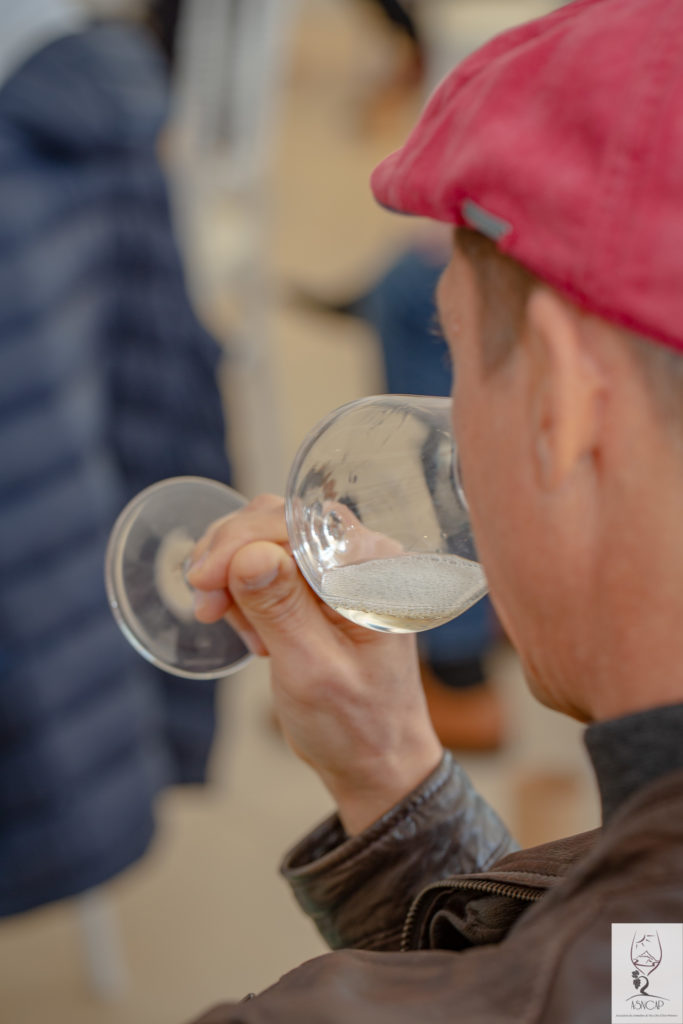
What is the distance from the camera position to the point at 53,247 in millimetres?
1154

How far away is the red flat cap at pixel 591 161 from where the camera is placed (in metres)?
0.39

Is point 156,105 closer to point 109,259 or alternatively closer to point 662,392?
point 109,259

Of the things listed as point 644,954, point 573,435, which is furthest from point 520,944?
point 573,435

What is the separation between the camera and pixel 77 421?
3.87 feet

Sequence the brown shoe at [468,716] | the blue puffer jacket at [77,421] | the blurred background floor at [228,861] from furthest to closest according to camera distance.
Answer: the brown shoe at [468,716] → the blurred background floor at [228,861] → the blue puffer jacket at [77,421]

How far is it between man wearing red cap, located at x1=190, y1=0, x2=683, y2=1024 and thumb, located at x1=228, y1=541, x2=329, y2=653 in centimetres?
16

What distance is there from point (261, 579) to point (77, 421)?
601 mm

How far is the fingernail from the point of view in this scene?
24.9 inches

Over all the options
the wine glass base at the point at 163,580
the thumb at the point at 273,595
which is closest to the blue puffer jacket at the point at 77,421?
the wine glass base at the point at 163,580

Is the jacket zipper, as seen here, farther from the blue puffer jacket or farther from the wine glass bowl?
the blue puffer jacket

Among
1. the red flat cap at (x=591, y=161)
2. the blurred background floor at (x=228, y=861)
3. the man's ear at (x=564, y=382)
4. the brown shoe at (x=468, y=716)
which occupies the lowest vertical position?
the brown shoe at (x=468, y=716)

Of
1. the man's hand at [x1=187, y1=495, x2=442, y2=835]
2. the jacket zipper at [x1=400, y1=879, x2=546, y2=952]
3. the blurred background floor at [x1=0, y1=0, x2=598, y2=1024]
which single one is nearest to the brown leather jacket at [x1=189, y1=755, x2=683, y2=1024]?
the jacket zipper at [x1=400, y1=879, x2=546, y2=952]

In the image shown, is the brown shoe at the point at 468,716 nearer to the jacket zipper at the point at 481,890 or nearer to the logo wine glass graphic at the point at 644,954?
the jacket zipper at the point at 481,890

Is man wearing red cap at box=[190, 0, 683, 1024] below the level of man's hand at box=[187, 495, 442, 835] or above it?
above
